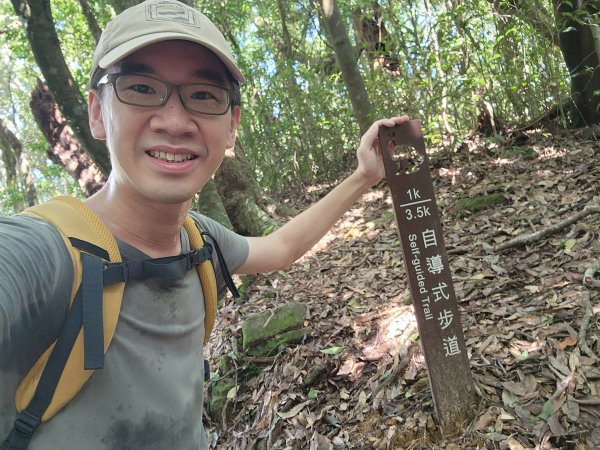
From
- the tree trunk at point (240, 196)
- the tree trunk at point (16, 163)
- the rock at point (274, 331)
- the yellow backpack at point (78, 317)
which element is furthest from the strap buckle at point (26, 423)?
the tree trunk at point (16, 163)

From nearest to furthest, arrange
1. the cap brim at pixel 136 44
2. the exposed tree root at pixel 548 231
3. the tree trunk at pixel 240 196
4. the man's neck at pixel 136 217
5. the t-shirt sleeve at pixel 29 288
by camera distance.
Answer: the t-shirt sleeve at pixel 29 288 < the cap brim at pixel 136 44 < the man's neck at pixel 136 217 < the exposed tree root at pixel 548 231 < the tree trunk at pixel 240 196

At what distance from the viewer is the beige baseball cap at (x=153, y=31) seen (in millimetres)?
1343

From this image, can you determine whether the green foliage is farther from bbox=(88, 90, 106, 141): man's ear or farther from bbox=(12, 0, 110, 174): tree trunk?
bbox=(88, 90, 106, 141): man's ear

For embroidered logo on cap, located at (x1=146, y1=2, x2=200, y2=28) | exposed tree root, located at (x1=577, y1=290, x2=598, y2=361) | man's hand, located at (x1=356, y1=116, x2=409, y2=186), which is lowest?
exposed tree root, located at (x1=577, y1=290, x2=598, y2=361)

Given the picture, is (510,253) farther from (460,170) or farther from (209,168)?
(209,168)

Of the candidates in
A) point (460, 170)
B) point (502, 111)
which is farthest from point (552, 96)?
point (460, 170)

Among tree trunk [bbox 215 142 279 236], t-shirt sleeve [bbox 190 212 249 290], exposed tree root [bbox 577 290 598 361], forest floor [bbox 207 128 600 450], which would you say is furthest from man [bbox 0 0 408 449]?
tree trunk [bbox 215 142 279 236]

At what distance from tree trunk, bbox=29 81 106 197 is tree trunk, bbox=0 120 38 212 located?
8.45m

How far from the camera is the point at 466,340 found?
3023mm

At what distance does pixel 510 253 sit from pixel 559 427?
6.31ft

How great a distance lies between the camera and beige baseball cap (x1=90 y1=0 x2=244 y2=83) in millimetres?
1343

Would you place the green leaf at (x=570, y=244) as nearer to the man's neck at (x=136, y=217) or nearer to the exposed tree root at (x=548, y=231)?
the exposed tree root at (x=548, y=231)

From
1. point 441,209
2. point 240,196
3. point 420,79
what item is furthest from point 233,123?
point 420,79

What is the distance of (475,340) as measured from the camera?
→ 9.82ft
